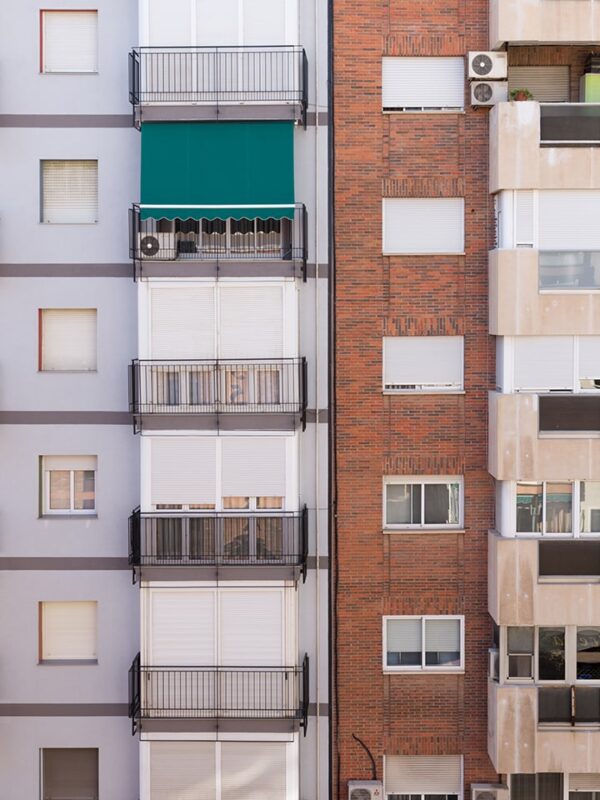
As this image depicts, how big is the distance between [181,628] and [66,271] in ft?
19.6

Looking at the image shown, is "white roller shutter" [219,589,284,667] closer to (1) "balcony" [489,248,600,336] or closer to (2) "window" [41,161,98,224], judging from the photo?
(1) "balcony" [489,248,600,336]

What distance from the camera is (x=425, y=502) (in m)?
14.5

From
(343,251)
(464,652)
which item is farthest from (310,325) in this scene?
(464,652)

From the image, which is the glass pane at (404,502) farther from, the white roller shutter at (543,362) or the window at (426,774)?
the window at (426,774)

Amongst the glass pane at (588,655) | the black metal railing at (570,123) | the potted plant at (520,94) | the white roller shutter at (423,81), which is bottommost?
the glass pane at (588,655)

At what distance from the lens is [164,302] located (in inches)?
539

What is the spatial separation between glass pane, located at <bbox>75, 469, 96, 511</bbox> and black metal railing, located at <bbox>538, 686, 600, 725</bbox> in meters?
7.77

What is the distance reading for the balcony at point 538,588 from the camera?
44.6 feet

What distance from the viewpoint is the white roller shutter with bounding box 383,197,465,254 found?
46.8 ft

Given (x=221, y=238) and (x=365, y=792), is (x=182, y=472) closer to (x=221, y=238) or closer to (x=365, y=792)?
(x=221, y=238)

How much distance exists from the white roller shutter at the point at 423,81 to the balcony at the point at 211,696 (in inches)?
364

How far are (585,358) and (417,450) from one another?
9.79 feet

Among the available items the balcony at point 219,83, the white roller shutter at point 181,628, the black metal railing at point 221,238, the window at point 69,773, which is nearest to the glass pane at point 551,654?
the white roller shutter at point 181,628

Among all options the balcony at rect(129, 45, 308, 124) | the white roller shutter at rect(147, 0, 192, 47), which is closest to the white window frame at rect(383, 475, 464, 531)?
the balcony at rect(129, 45, 308, 124)
